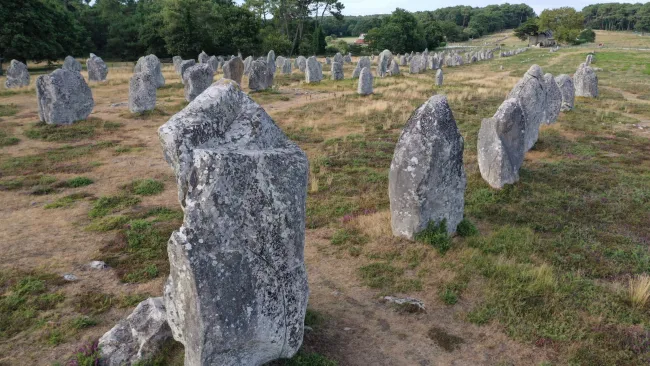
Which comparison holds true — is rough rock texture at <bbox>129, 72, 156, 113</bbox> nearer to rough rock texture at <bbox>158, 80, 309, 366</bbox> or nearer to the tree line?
rough rock texture at <bbox>158, 80, 309, 366</bbox>

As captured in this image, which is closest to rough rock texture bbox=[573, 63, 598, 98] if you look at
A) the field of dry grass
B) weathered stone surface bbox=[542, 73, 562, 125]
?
weathered stone surface bbox=[542, 73, 562, 125]

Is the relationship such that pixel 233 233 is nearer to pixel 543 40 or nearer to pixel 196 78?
pixel 196 78

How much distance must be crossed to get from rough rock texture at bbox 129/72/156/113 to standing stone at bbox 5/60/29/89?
13.5m

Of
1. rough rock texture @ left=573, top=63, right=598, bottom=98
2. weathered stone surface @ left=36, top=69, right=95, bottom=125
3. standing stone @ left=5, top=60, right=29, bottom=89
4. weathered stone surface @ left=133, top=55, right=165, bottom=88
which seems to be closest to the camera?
weathered stone surface @ left=36, top=69, right=95, bottom=125

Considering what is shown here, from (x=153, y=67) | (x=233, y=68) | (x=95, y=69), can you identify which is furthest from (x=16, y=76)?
(x=233, y=68)

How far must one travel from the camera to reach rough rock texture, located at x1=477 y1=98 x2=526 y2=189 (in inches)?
424

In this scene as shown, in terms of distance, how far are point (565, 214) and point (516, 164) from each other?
2.19 m

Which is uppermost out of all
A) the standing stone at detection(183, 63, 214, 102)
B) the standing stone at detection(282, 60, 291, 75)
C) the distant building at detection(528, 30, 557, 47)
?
the distant building at detection(528, 30, 557, 47)

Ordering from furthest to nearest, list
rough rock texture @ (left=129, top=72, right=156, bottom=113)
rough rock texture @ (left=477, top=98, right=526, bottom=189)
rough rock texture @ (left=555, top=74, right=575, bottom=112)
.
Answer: rough rock texture @ (left=555, top=74, right=575, bottom=112) → rough rock texture @ (left=129, top=72, right=156, bottom=113) → rough rock texture @ (left=477, top=98, right=526, bottom=189)

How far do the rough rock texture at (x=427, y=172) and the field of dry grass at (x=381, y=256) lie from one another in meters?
0.48

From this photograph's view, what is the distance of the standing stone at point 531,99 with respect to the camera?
542 inches

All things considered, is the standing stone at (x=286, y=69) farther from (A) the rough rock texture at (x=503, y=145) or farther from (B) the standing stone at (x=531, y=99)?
(A) the rough rock texture at (x=503, y=145)

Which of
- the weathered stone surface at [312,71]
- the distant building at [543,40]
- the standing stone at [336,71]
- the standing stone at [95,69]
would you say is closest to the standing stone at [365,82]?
the weathered stone surface at [312,71]

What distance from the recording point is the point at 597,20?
128 meters
